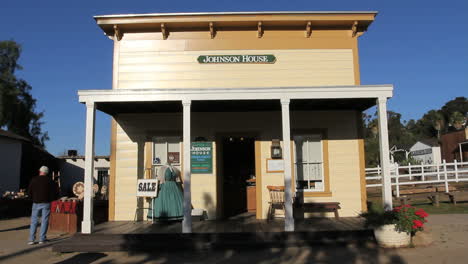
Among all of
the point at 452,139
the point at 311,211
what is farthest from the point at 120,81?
the point at 452,139

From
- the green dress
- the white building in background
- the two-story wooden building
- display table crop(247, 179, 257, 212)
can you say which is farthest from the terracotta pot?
the white building in background

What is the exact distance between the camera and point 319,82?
28.0 feet

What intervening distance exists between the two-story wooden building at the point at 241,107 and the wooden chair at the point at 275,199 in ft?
0.83

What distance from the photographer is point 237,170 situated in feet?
33.9

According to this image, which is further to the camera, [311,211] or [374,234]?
[311,211]

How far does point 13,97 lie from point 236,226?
2513 cm

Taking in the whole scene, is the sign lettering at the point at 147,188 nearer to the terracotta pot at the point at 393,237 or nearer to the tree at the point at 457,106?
the terracotta pot at the point at 393,237

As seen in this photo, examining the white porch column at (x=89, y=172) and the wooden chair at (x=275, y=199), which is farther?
the wooden chair at (x=275, y=199)

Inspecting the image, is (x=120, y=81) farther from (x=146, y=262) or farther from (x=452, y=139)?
(x=452, y=139)

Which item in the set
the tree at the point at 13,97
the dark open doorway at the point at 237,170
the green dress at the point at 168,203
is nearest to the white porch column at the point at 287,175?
the green dress at the point at 168,203

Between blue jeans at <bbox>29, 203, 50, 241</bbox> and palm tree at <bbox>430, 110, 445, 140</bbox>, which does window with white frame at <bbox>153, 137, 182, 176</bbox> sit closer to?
blue jeans at <bbox>29, 203, 50, 241</bbox>

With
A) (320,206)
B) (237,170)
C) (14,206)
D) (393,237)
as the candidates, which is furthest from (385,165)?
(14,206)

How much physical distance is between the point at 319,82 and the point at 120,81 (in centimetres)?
473

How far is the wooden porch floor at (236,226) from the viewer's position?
22.6ft
